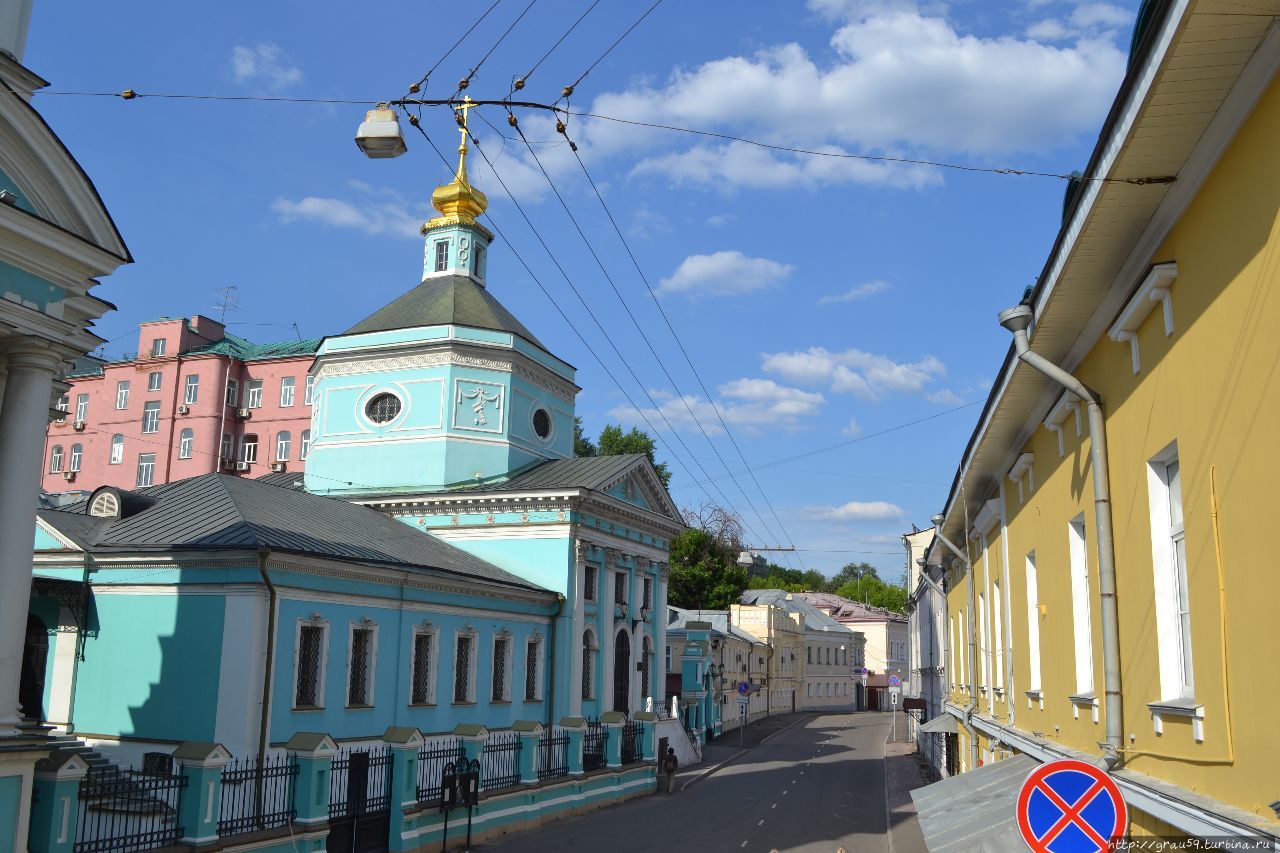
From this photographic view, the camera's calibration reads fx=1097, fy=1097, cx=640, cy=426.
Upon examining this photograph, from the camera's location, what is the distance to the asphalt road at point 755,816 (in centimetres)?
2180

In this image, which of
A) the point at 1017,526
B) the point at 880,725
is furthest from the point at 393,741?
the point at 880,725

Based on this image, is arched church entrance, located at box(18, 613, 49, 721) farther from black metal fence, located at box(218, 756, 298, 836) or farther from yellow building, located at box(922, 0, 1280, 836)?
yellow building, located at box(922, 0, 1280, 836)

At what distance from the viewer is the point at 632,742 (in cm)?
3098

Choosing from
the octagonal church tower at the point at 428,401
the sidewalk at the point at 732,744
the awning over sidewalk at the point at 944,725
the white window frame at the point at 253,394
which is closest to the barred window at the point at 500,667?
the octagonal church tower at the point at 428,401

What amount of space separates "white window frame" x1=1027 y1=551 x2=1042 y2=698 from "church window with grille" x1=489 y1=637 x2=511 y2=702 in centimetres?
1817

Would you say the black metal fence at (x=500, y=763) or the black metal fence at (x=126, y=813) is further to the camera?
the black metal fence at (x=500, y=763)

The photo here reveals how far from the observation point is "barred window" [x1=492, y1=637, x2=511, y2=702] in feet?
91.9

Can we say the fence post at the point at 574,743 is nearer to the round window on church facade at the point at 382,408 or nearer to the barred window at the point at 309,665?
the barred window at the point at 309,665

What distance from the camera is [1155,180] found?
595 centimetres

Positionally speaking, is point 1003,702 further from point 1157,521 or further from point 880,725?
point 880,725

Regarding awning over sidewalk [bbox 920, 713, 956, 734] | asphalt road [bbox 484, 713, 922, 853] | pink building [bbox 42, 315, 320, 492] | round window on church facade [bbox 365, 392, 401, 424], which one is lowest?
asphalt road [bbox 484, 713, 922, 853]

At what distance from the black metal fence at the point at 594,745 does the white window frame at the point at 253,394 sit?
102 ft

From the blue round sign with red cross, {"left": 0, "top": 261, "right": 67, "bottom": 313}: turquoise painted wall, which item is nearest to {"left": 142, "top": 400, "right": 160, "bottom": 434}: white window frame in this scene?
{"left": 0, "top": 261, "right": 67, "bottom": 313}: turquoise painted wall

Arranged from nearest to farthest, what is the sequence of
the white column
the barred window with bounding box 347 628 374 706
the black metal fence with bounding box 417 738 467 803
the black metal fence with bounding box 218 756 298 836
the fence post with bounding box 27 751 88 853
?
1. the white column
2. the fence post with bounding box 27 751 88 853
3. the black metal fence with bounding box 218 756 298 836
4. the black metal fence with bounding box 417 738 467 803
5. the barred window with bounding box 347 628 374 706
